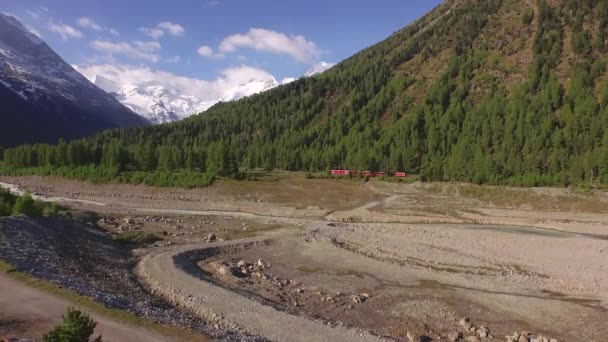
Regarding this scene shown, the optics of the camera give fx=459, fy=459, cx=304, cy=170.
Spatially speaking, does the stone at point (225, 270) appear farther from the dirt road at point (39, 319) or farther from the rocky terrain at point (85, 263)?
the dirt road at point (39, 319)

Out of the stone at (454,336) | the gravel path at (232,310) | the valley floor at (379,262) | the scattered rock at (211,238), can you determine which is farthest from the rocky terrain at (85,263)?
the stone at (454,336)

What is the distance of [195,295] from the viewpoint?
37.4 meters

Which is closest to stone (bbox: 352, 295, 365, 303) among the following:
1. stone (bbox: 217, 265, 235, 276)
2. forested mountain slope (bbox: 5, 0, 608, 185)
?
stone (bbox: 217, 265, 235, 276)

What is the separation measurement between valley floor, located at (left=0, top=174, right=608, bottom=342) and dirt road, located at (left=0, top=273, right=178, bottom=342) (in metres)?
4.80

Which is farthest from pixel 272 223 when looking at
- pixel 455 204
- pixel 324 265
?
pixel 455 204

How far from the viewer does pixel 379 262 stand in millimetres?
52125

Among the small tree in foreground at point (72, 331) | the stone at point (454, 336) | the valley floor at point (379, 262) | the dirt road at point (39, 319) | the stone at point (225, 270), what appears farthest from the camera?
the stone at point (225, 270)

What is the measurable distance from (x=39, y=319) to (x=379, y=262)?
3525cm

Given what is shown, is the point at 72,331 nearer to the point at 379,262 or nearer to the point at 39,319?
the point at 39,319

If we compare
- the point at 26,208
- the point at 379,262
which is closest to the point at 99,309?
the point at 379,262

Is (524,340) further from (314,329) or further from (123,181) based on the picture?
(123,181)

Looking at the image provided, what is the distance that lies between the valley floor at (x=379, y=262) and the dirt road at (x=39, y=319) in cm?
480

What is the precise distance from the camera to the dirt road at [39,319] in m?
24.5

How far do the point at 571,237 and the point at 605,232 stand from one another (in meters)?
10.6
